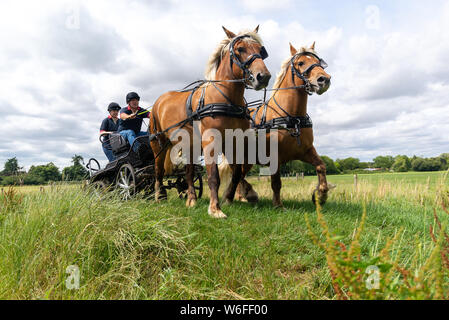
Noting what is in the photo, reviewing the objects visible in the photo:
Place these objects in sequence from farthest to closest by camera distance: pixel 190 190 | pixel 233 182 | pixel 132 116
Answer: pixel 132 116 < pixel 190 190 < pixel 233 182

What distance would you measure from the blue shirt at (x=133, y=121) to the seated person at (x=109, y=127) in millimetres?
613

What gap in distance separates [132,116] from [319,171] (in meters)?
4.40

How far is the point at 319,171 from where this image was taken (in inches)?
195

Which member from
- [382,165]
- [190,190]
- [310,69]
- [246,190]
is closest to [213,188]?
[190,190]

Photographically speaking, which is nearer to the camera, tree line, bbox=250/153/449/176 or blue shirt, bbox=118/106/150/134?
blue shirt, bbox=118/106/150/134

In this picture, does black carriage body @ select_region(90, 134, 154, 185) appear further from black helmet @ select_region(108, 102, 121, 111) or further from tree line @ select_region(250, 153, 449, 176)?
tree line @ select_region(250, 153, 449, 176)

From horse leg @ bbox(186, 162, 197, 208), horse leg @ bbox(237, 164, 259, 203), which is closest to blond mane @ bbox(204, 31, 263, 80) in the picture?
horse leg @ bbox(186, 162, 197, 208)

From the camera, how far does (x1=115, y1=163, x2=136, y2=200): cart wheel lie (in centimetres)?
556

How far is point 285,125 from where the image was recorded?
477 cm

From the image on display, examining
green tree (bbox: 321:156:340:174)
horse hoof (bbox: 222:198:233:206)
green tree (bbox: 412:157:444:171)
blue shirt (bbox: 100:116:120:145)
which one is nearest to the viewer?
horse hoof (bbox: 222:198:233:206)

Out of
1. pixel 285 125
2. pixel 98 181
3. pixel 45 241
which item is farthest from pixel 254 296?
pixel 98 181

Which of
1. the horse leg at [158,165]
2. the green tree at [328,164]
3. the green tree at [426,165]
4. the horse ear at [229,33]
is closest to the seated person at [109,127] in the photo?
the horse leg at [158,165]

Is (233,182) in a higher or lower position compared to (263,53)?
lower

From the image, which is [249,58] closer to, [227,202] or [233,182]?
[233,182]
